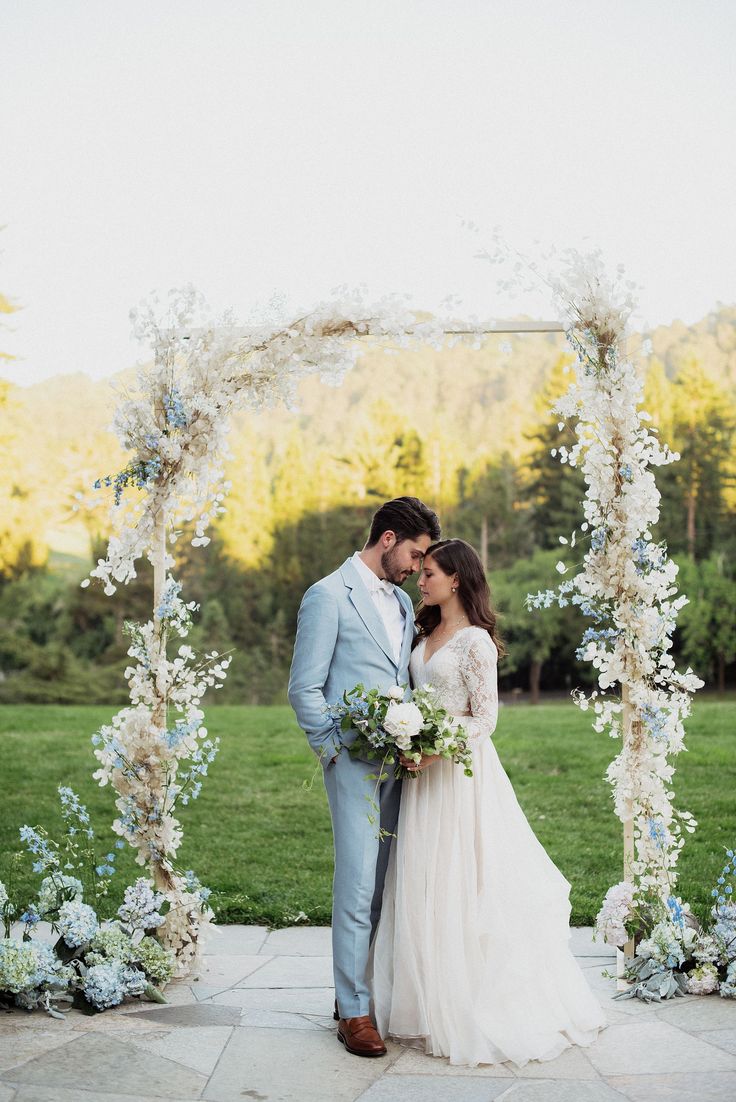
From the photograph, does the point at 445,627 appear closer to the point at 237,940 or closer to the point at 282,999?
the point at 282,999

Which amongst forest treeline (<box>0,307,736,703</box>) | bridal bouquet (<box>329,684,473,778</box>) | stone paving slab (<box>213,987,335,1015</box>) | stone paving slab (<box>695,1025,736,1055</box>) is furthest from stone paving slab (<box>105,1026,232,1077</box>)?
forest treeline (<box>0,307,736,703</box>)

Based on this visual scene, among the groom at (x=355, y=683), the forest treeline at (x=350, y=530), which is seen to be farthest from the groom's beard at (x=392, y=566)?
the forest treeline at (x=350, y=530)

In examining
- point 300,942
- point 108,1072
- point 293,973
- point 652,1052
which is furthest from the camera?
point 300,942

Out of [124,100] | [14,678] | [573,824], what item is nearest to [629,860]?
[573,824]

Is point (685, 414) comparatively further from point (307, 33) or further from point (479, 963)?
point (479, 963)

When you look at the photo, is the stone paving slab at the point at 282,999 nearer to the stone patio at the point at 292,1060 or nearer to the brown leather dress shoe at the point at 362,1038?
the stone patio at the point at 292,1060

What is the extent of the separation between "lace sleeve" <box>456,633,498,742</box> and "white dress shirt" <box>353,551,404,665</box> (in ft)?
0.99

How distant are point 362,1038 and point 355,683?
1269 mm

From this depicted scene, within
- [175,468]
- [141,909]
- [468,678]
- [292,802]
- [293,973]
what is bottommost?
[292,802]

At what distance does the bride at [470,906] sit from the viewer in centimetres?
385

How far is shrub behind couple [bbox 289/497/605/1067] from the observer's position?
12.7 feet

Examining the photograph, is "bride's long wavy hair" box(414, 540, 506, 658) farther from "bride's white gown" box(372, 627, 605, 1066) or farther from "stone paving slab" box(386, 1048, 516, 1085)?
"stone paving slab" box(386, 1048, 516, 1085)

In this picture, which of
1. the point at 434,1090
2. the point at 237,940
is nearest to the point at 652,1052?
the point at 434,1090

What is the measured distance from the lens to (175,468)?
15.6ft
